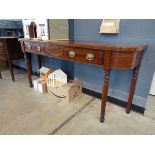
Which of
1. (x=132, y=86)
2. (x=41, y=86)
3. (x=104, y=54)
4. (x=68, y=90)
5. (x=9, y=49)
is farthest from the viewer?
(x=9, y=49)

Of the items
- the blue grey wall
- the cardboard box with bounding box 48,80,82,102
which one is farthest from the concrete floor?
the blue grey wall

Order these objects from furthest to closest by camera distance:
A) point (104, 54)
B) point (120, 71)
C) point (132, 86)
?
1. point (120, 71)
2. point (132, 86)
3. point (104, 54)

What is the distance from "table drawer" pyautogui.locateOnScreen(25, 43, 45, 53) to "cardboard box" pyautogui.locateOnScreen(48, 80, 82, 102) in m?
0.50

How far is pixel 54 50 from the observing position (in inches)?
57.1

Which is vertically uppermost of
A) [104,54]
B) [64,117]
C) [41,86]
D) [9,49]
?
[104,54]

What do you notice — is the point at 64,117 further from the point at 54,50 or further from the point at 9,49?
the point at 9,49

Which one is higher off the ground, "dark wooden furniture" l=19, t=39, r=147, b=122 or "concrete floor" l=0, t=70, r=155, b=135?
"dark wooden furniture" l=19, t=39, r=147, b=122

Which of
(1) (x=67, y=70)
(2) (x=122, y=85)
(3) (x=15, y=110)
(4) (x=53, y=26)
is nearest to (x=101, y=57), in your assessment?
(2) (x=122, y=85)

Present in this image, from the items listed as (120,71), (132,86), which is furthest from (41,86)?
(132,86)

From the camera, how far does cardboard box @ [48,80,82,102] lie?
5.57 ft

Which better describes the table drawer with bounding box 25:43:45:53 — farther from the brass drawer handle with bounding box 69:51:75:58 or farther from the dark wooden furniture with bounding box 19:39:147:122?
the brass drawer handle with bounding box 69:51:75:58

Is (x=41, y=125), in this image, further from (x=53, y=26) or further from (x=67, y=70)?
(x=53, y=26)

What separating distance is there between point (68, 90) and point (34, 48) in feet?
2.11
